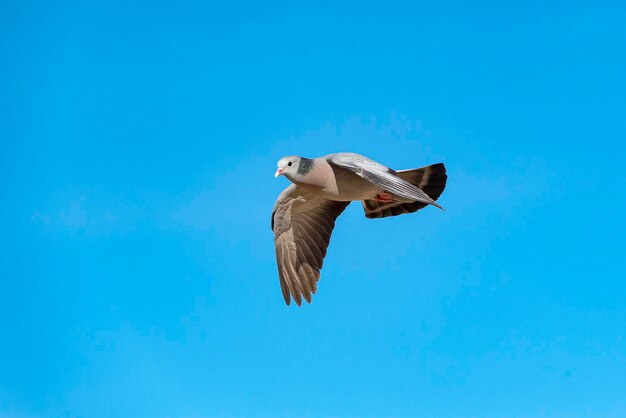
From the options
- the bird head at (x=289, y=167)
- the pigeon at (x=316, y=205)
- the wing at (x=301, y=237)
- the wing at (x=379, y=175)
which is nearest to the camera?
the wing at (x=379, y=175)

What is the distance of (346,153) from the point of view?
56.6ft

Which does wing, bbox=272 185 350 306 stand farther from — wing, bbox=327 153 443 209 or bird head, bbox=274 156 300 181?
wing, bbox=327 153 443 209

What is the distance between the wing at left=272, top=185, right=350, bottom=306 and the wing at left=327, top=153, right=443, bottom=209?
7.53 feet

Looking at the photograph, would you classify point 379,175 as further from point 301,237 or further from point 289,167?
point 301,237

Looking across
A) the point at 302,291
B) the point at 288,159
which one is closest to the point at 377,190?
the point at 288,159

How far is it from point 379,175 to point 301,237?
3.98 m

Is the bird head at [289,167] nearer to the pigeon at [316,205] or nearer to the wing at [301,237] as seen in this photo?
the pigeon at [316,205]

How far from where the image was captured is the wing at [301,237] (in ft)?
62.9

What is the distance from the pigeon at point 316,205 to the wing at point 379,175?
44 mm

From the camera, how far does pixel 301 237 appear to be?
1966cm

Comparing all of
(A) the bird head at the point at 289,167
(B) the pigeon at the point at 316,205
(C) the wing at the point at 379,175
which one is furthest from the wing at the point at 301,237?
(C) the wing at the point at 379,175

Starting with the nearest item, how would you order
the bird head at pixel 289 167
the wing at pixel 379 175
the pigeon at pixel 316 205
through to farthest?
the wing at pixel 379 175, the bird head at pixel 289 167, the pigeon at pixel 316 205

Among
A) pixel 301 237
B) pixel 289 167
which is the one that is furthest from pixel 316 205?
pixel 289 167

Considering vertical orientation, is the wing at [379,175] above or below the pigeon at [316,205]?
below
